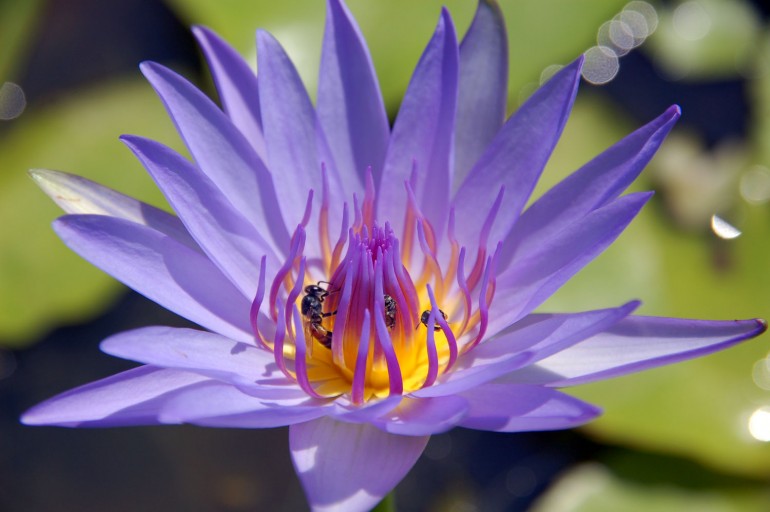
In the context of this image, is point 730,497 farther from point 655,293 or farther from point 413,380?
point 413,380

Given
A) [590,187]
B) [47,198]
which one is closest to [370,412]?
[590,187]

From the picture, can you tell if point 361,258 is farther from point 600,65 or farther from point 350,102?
point 600,65

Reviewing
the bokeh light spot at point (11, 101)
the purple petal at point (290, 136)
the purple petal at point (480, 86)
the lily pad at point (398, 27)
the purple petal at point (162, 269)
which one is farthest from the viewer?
the bokeh light spot at point (11, 101)

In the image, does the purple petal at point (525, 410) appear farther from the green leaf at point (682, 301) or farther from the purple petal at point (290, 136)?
the green leaf at point (682, 301)

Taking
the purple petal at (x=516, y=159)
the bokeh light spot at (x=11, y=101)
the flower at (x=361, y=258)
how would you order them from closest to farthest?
the flower at (x=361, y=258) < the purple petal at (x=516, y=159) < the bokeh light spot at (x=11, y=101)

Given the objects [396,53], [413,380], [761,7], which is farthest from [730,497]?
[761,7]

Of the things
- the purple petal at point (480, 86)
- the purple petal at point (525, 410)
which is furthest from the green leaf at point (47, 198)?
the purple petal at point (525, 410)
